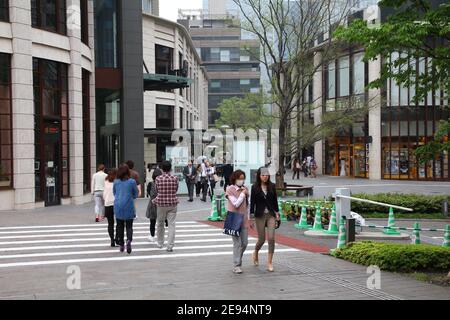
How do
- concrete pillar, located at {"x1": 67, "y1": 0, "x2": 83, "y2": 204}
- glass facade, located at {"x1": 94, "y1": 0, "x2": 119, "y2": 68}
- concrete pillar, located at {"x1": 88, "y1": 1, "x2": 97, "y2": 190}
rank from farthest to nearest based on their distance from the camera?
glass facade, located at {"x1": 94, "y1": 0, "x2": 119, "y2": 68} < concrete pillar, located at {"x1": 88, "y1": 1, "x2": 97, "y2": 190} < concrete pillar, located at {"x1": 67, "y1": 0, "x2": 83, "y2": 204}

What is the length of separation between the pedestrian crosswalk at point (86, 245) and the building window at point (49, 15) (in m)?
9.77

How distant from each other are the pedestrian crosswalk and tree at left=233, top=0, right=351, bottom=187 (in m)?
12.6

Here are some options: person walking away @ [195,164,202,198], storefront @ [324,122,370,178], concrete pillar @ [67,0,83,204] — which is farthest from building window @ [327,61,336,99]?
concrete pillar @ [67,0,83,204]

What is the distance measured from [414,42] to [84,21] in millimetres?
20667

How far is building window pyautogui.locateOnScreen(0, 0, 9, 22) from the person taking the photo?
21797 millimetres

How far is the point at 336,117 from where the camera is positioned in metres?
30.0

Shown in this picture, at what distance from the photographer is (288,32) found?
93.0 ft

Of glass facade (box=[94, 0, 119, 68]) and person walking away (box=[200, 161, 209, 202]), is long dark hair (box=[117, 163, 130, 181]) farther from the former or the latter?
glass facade (box=[94, 0, 119, 68])

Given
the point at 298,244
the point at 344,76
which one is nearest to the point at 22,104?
the point at 298,244

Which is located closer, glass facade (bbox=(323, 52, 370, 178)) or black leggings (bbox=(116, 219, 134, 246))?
black leggings (bbox=(116, 219, 134, 246))

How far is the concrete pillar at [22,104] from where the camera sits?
21.7 m

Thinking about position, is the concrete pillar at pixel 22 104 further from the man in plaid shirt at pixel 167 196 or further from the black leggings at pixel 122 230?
the man in plaid shirt at pixel 167 196
